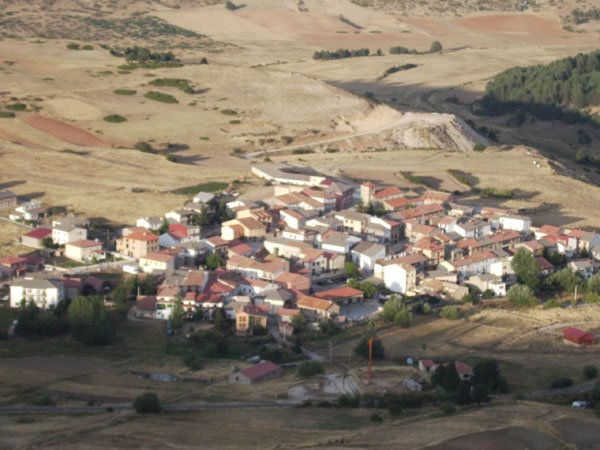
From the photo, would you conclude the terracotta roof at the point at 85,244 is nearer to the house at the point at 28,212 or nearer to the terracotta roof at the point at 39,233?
the terracotta roof at the point at 39,233

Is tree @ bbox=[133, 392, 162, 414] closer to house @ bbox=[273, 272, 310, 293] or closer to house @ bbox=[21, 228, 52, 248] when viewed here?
house @ bbox=[273, 272, 310, 293]

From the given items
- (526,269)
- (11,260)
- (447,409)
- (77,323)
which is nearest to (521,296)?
(526,269)

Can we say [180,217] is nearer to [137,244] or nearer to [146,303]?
[137,244]

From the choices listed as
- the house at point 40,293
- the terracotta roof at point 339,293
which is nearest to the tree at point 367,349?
the terracotta roof at point 339,293

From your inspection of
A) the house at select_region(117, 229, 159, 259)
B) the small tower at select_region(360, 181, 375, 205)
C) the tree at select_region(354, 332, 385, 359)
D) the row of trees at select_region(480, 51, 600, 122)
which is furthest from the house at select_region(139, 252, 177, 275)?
the row of trees at select_region(480, 51, 600, 122)

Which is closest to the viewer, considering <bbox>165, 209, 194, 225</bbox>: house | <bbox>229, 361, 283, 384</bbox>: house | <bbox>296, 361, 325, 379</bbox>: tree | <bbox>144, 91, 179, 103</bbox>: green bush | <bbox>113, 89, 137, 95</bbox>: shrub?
<bbox>229, 361, 283, 384</bbox>: house

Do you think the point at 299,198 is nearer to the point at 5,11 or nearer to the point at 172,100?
the point at 172,100
